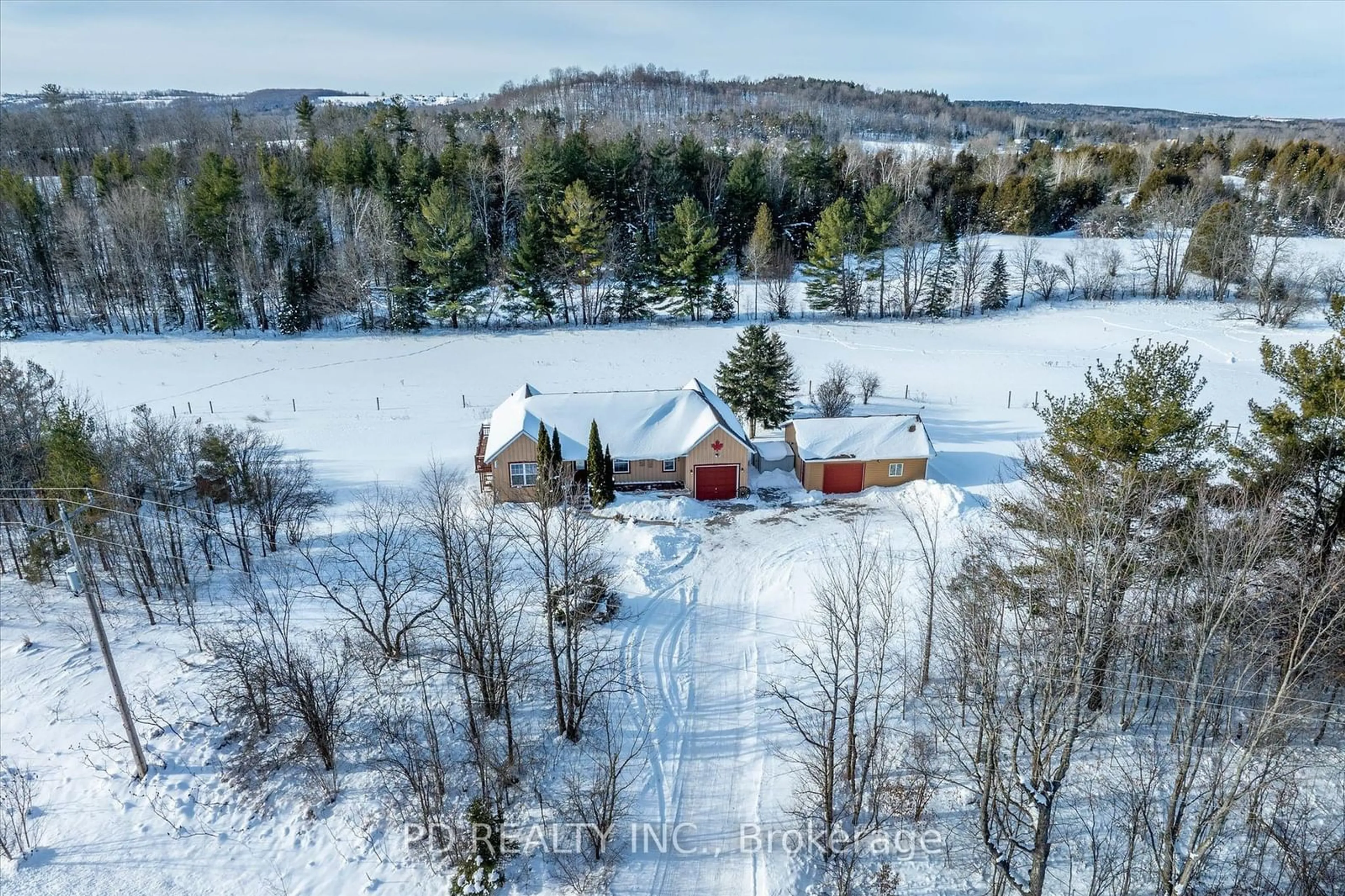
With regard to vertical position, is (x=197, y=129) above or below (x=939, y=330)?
above

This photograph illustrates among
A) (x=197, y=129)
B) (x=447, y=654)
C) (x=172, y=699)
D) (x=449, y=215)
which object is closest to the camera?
(x=172, y=699)

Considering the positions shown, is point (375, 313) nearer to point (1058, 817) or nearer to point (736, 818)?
point (736, 818)

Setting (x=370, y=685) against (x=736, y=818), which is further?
(x=370, y=685)

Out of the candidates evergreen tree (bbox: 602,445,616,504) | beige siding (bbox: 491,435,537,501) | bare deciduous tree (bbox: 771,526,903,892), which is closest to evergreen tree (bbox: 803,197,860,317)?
evergreen tree (bbox: 602,445,616,504)

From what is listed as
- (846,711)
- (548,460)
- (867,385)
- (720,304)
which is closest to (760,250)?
(720,304)

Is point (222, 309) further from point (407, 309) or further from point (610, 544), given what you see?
point (610, 544)

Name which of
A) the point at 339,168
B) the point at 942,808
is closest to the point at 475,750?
the point at 942,808

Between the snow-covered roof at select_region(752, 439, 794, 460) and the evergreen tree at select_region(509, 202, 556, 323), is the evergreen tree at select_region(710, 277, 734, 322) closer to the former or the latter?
the evergreen tree at select_region(509, 202, 556, 323)
